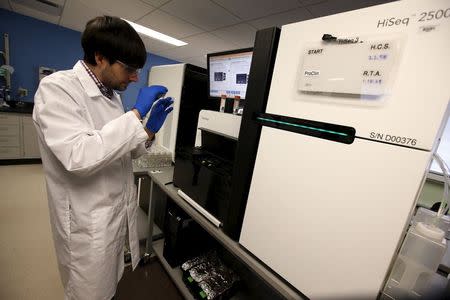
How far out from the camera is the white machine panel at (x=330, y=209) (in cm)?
51

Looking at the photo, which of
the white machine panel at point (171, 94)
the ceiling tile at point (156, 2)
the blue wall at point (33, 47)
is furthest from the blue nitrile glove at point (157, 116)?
the blue wall at point (33, 47)

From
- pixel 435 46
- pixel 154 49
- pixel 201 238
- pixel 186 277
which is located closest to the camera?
pixel 435 46

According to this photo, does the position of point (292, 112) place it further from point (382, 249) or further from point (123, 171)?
point (123, 171)

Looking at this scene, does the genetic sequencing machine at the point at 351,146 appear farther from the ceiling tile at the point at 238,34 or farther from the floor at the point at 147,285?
the ceiling tile at the point at 238,34

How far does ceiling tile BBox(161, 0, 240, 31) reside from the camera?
7.98 ft

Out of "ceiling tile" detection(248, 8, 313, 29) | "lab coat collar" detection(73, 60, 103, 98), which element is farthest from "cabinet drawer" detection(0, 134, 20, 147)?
"ceiling tile" detection(248, 8, 313, 29)

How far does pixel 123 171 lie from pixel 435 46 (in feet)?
3.63

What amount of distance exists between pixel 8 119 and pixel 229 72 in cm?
376

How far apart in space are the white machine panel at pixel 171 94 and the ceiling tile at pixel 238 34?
1.42m

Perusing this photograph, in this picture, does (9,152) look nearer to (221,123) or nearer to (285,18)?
(221,123)

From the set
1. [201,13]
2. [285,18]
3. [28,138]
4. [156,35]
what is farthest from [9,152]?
[285,18]

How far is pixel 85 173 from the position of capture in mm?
750

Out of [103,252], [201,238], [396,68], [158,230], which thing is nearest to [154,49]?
[158,230]

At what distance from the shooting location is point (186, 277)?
4.77ft
